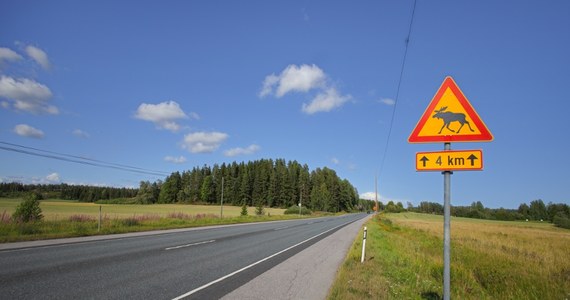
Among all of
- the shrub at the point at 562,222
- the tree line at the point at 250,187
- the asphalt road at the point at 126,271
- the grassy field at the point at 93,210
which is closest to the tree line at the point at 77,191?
the tree line at the point at 250,187

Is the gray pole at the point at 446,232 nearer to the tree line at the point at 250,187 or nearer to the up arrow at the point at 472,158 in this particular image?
the up arrow at the point at 472,158

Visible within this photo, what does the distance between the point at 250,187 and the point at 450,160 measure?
10817 centimetres

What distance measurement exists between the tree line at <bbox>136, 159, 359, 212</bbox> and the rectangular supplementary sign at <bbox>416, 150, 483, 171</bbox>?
100 meters

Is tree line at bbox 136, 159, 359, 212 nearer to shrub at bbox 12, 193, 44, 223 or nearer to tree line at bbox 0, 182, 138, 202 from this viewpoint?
tree line at bbox 0, 182, 138, 202

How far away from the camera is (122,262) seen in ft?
28.8

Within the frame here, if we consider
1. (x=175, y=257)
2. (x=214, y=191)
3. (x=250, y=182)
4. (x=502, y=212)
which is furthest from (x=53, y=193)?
(x=502, y=212)

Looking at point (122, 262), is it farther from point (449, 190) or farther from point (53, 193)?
point (53, 193)

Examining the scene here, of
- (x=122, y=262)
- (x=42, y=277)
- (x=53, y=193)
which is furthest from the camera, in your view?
(x=53, y=193)

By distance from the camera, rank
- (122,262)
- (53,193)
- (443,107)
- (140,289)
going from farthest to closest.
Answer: (53,193) → (122,262) → (140,289) → (443,107)

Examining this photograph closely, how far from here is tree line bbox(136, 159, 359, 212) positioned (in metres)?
109

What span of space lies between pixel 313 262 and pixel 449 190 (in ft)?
23.5

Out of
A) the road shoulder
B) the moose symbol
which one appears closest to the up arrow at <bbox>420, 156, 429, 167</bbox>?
the moose symbol

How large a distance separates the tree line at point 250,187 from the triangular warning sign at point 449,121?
328 feet

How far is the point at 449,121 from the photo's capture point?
455 centimetres
